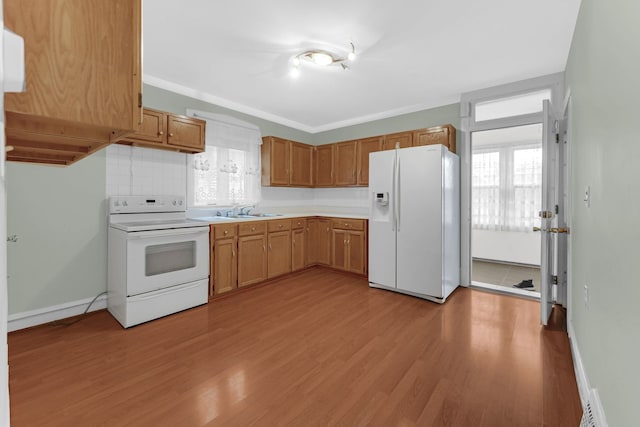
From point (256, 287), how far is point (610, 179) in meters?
3.50

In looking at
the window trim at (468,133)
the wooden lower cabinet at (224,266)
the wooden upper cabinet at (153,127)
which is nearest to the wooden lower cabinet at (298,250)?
the wooden lower cabinet at (224,266)

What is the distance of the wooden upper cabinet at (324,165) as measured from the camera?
198 inches

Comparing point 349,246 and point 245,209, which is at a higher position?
point 245,209

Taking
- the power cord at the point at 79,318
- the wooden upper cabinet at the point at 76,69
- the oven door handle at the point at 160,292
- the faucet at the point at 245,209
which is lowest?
the power cord at the point at 79,318

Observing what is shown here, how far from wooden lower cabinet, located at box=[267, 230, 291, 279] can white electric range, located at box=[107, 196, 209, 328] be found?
956 millimetres

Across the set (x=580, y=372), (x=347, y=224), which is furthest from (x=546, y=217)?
(x=347, y=224)

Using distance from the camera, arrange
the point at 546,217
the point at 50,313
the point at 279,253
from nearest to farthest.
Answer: the point at 546,217
the point at 50,313
the point at 279,253

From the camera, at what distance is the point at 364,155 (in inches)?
181

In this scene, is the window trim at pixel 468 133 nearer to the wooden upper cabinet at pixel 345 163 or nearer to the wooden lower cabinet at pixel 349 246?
the wooden lower cabinet at pixel 349 246

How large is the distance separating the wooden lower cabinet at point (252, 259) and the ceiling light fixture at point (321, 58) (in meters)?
2.06

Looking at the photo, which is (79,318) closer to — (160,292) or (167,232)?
(160,292)

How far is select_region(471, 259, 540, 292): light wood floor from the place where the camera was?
4219 mm

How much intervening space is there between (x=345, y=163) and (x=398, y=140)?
98 cm

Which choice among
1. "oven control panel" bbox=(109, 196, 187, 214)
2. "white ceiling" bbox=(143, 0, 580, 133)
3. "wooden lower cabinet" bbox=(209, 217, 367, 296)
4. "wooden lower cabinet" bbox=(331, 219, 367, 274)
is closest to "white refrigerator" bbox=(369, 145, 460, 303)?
"wooden lower cabinet" bbox=(331, 219, 367, 274)
